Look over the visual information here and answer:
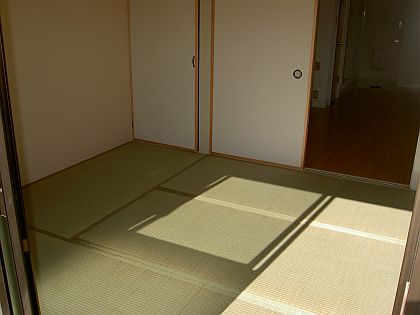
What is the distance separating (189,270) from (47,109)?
2.12 metres

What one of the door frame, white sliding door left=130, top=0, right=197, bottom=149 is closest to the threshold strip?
white sliding door left=130, top=0, right=197, bottom=149

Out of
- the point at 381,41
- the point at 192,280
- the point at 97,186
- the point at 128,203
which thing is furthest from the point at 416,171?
the point at 381,41

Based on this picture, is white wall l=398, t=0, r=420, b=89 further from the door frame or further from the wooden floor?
the door frame

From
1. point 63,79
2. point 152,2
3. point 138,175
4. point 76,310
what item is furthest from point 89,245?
point 152,2

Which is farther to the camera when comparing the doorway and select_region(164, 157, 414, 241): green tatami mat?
the doorway

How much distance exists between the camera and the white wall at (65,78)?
3.47 metres

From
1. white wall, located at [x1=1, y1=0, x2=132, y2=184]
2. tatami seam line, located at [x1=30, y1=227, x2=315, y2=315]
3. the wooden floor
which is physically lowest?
tatami seam line, located at [x1=30, y1=227, x2=315, y2=315]

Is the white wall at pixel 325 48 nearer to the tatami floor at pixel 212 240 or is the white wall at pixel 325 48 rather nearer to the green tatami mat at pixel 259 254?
the tatami floor at pixel 212 240

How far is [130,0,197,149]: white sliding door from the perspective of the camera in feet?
14.4

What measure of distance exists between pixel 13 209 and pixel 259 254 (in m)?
1.97

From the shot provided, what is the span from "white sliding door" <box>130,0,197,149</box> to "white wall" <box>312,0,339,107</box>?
2627 mm

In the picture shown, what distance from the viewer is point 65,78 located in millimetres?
3924

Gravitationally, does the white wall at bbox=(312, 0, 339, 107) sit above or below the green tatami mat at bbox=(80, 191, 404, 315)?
above

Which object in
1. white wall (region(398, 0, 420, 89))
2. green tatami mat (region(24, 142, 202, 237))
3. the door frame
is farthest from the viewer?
white wall (region(398, 0, 420, 89))
